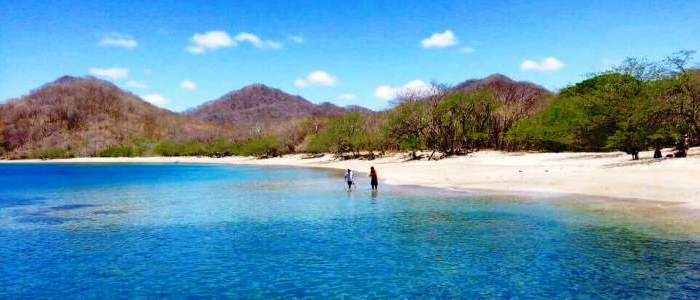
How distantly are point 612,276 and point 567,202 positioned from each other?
16831 mm

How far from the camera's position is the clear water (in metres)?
A: 14.5

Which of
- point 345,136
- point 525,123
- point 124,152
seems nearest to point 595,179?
point 525,123

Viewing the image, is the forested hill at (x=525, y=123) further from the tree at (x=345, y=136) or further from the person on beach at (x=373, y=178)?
the person on beach at (x=373, y=178)

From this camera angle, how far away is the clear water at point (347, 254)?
14477 mm

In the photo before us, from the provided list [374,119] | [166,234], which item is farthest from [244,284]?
[374,119]

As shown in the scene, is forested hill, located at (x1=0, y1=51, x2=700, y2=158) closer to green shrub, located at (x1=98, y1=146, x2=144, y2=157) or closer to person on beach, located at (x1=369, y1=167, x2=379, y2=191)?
person on beach, located at (x1=369, y1=167, x2=379, y2=191)

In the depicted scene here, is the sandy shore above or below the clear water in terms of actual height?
above

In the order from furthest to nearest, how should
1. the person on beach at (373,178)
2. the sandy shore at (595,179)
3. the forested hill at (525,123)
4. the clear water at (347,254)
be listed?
the forested hill at (525,123)
the person on beach at (373,178)
the sandy shore at (595,179)
the clear water at (347,254)

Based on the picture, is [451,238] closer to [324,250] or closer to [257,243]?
[324,250]

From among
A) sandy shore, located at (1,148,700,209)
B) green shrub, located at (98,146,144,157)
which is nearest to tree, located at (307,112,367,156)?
sandy shore, located at (1,148,700,209)

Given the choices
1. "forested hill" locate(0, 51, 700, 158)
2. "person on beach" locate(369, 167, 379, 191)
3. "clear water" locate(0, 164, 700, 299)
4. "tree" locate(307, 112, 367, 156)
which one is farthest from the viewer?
"tree" locate(307, 112, 367, 156)

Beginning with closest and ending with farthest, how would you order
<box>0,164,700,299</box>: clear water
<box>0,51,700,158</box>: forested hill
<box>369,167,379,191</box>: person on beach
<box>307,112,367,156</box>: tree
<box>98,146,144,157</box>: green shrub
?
<box>0,164,700,299</box>: clear water, <box>369,167,379,191</box>: person on beach, <box>0,51,700,158</box>: forested hill, <box>307,112,367,156</box>: tree, <box>98,146,144,157</box>: green shrub

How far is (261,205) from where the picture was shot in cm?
3484

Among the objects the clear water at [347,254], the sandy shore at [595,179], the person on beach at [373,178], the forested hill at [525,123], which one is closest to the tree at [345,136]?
the forested hill at [525,123]
